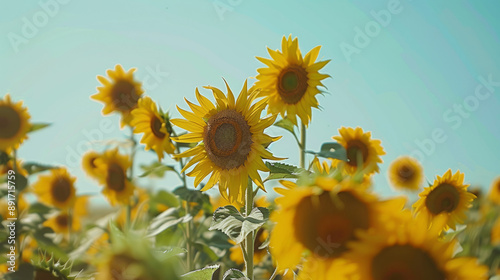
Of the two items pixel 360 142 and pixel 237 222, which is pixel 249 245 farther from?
pixel 360 142

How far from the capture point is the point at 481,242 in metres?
4.18

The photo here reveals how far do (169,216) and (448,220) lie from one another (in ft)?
5.57

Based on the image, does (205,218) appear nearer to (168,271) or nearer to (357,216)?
(357,216)

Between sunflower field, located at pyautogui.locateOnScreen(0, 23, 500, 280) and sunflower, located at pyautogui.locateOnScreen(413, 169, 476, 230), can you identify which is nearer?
sunflower field, located at pyautogui.locateOnScreen(0, 23, 500, 280)

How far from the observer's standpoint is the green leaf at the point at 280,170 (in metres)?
1.57

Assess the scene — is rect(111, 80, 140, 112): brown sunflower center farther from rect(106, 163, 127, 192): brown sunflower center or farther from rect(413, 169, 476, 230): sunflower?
rect(413, 169, 476, 230): sunflower

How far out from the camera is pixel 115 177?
4.01m

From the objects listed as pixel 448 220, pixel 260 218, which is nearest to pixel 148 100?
pixel 260 218

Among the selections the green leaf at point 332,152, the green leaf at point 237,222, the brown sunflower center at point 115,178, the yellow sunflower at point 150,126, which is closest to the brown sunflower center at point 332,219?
the green leaf at point 237,222

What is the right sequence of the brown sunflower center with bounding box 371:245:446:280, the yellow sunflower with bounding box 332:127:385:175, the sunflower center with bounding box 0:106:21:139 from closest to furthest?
1. the brown sunflower center with bounding box 371:245:446:280
2. the yellow sunflower with bounding box 332:127:385:175
3. the sunflower center with bounding box 0:106:21:139

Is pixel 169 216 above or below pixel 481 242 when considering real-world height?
above

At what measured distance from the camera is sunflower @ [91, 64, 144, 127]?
4.00 m

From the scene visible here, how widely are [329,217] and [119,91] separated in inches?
142

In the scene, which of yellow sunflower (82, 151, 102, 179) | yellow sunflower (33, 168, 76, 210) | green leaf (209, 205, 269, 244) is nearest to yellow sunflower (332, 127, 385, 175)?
green leaf (209, 205, 269, 244)
